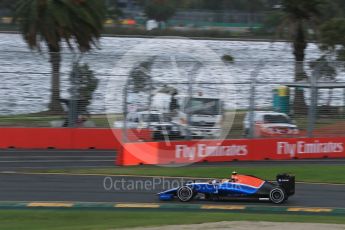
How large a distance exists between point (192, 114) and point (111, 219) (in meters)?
10.2

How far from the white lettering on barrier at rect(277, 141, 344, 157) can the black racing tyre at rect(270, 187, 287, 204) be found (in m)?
8.39

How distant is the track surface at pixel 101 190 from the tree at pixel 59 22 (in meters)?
14.6

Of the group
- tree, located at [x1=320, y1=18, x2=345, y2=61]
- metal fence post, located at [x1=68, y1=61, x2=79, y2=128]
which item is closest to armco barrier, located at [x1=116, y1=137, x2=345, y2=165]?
metal fence post, located at [x1=68, y1=61, x2=79, y2=128]

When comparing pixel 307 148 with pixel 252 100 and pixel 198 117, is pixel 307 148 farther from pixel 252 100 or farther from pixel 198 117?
pixel 198 117

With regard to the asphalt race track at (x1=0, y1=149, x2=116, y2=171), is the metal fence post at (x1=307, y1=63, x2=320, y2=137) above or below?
above

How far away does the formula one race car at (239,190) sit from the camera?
13930 mm

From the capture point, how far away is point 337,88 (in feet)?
77.4

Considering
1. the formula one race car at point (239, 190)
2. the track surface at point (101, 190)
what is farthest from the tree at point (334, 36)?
the formula one race car at point (239, 190)

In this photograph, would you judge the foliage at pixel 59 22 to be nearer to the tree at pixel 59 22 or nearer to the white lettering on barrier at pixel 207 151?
the tree at pixel 59 22

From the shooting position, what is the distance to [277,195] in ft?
45.8

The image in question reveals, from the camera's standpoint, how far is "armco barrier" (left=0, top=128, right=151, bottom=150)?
941 inches

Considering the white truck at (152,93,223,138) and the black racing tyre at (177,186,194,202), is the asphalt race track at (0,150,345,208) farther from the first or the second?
the white truck at (152,93,223,138)

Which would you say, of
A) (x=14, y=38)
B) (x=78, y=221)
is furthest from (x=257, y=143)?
(x=14, y=38)
